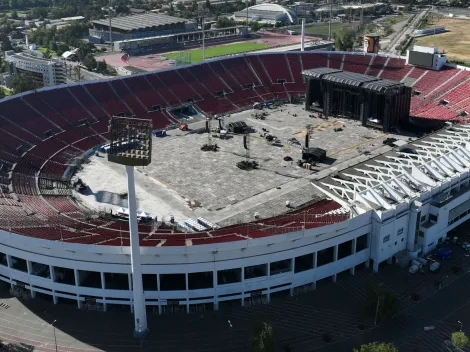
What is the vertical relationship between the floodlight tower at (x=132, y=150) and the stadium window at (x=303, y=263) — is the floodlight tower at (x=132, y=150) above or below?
above

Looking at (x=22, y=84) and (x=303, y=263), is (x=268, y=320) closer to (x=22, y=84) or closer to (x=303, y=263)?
(x=303, y=263)

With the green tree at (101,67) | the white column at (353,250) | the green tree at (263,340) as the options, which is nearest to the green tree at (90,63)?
the green tree at (101,67)

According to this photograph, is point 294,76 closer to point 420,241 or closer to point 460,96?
point 460,96

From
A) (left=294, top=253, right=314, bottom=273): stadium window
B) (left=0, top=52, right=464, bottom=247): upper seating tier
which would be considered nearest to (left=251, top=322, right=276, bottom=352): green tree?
(left=0, top=52, right=464, bottom=247): upper seating tier

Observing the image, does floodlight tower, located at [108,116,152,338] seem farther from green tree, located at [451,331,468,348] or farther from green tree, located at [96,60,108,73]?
green tree, located at [96,60,108,73]

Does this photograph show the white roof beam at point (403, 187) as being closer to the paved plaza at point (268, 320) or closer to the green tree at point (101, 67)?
the paved plaza at point (268, 320)

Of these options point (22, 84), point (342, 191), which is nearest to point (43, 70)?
point (22, 84)
